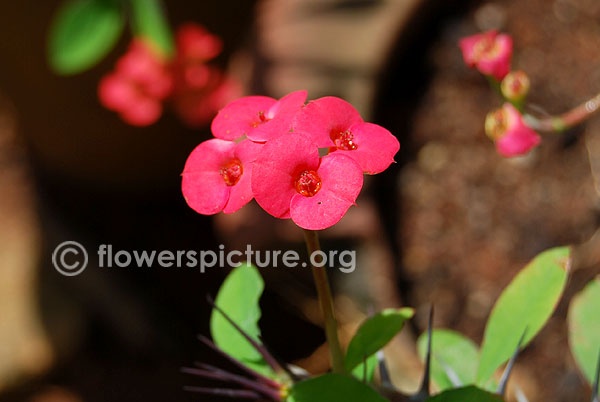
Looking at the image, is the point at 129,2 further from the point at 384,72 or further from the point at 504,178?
the point at 504,178

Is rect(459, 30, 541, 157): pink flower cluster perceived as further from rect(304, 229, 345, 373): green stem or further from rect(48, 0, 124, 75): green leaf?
rect(48, 0, 124, 75): green leaf

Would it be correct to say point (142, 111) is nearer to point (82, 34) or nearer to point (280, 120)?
point (82, 34)

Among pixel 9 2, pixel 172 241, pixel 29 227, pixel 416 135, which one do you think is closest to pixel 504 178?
pixel 416 135

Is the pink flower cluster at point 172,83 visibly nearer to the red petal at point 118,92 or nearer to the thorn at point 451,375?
the red petal at point 118,92

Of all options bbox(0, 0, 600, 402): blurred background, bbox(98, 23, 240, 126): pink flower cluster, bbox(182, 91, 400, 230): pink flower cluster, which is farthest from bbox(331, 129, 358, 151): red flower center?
bbox(98, 23, 240, 126): pink flower cluster

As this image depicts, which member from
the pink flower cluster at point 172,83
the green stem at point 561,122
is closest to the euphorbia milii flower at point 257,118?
the green stem at point 561,122
